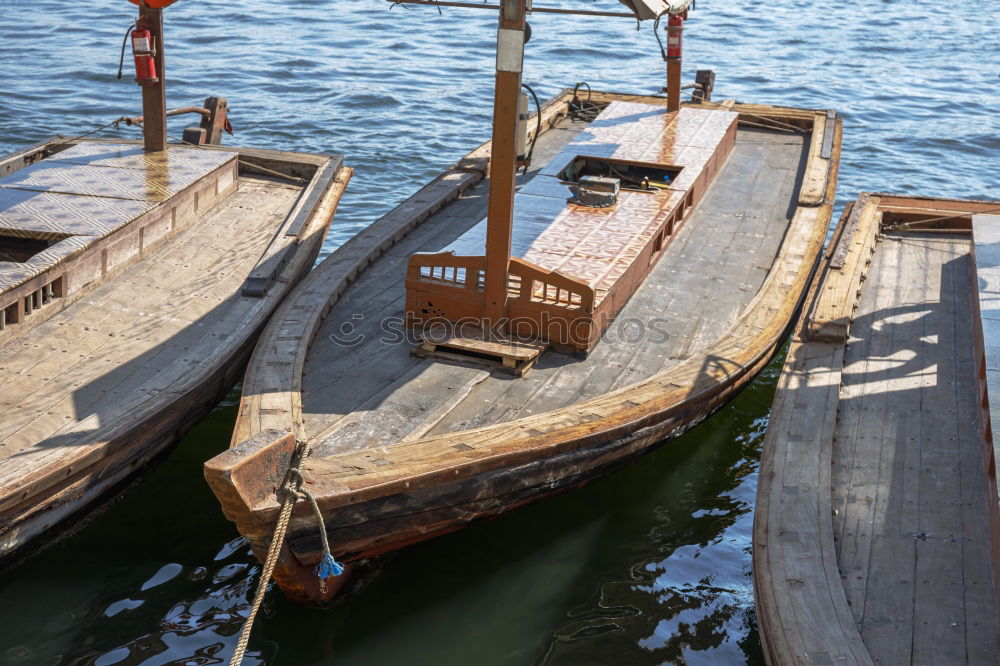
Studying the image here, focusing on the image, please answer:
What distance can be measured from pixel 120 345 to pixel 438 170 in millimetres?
11926

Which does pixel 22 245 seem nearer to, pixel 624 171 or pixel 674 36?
pixel 624 171

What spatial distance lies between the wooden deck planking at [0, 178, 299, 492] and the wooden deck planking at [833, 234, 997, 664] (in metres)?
5.04

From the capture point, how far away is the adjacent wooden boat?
7332mm

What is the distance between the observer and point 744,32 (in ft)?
107

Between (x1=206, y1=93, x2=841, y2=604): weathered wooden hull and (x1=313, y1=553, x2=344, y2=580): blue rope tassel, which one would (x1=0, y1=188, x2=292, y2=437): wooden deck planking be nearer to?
(x1=206, y1=93, x2=841, y2=604): weathered wooden hull

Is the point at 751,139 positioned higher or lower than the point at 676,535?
higher

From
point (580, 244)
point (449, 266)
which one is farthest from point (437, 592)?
point (580, 244)

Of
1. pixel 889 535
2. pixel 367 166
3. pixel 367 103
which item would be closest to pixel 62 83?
pixel 367 103

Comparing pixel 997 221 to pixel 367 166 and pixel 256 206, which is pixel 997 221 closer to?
pixel 256 206

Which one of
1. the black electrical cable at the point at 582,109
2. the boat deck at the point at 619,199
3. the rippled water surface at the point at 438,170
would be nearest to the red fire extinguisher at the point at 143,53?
the rippled water surface at the point at 438,170

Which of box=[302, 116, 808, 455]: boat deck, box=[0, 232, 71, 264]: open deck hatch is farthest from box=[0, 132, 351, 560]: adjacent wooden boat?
box=[302, 116, 808, 455]: boat deck

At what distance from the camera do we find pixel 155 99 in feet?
38.8

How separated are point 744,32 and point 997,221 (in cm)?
2375

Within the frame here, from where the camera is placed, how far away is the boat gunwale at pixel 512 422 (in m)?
6.45
